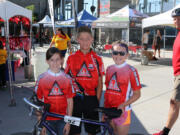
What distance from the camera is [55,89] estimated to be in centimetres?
228

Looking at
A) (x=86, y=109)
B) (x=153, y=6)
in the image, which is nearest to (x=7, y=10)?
(x=86, y=109)

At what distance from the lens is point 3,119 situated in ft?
13.7

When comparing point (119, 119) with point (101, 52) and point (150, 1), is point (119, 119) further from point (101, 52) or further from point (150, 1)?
point (150, 1)

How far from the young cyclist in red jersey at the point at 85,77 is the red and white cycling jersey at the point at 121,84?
22cm

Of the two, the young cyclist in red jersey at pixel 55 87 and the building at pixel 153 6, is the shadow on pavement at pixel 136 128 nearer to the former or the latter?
the young cyclist in red jersey at pixel 55 87

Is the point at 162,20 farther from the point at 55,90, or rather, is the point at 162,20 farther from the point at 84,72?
the point at 55,90

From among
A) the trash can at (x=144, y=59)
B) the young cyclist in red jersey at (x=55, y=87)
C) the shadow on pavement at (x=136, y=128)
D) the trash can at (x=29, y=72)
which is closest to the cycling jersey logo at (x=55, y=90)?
the young cyclist in red jersey at (x=55, y=87)

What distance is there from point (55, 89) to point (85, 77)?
1.25 ft

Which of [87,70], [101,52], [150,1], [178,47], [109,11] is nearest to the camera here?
[87,70]

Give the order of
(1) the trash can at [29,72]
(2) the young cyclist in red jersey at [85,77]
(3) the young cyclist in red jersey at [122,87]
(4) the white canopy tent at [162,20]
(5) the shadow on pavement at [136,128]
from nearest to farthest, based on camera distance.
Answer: (3) the young cyclist in red jersey at [122,87] → (2) the young cyclist in red jersey at [85,77] → (5) the shadow on pavement at [136,128] → (1) the trash can at [29,72] → (4) the white canopy tent at [162,20]

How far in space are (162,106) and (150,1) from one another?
23.0 m

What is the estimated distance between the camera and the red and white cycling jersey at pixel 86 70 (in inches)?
96.7

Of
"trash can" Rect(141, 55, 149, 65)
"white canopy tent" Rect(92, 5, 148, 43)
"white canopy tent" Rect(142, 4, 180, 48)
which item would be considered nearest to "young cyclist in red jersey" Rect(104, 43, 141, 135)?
"white canopy tent" Rect(142, 4, 180, 48)

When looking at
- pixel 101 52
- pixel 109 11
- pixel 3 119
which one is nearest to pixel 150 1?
pixel 109 11
